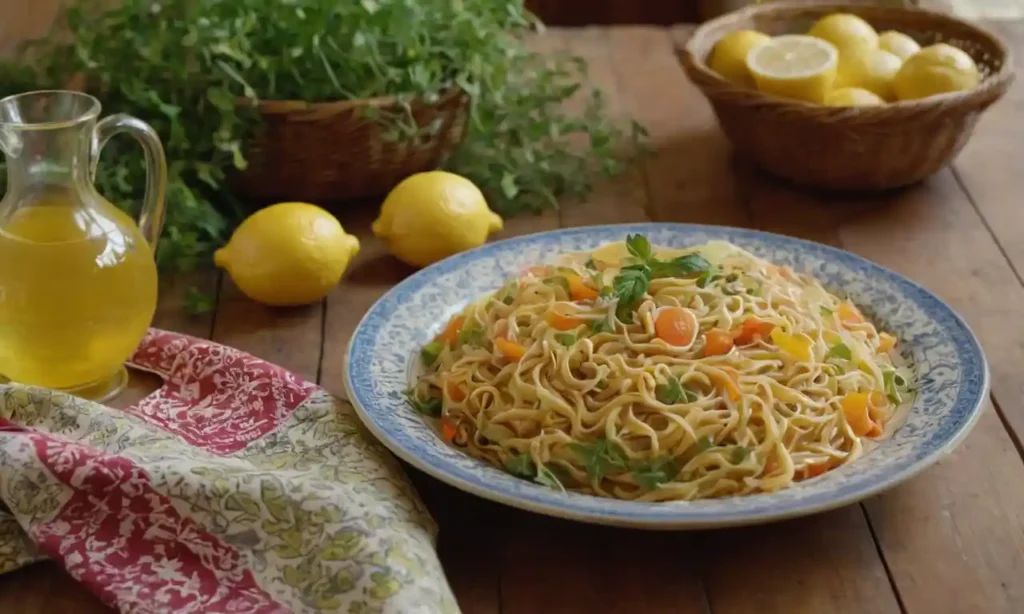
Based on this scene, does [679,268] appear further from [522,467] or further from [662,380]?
[522,467]

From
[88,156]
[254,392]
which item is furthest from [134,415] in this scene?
[88,156]

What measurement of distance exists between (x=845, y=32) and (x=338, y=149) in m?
0.72

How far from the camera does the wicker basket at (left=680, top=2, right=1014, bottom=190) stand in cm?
149

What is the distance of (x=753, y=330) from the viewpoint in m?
1.08

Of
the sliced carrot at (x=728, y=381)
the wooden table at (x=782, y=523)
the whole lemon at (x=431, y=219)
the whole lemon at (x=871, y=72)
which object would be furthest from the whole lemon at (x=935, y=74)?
the sliced carrot at (x=728, y=381)

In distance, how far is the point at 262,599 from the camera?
2.92 feet

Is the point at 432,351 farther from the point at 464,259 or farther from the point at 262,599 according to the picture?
the point at 262,599

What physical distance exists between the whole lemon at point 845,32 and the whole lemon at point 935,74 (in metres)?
0.11

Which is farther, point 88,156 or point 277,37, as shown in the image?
point 277,37

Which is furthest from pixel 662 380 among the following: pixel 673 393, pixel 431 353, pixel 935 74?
pixel 935 74

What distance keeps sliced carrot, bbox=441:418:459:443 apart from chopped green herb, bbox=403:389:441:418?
0.03m

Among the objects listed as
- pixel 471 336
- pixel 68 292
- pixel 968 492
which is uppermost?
pixel 68 292

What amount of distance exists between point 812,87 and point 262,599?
3.31ft

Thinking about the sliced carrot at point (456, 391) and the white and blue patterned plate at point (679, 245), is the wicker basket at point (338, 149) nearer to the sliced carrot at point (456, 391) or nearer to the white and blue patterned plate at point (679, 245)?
the white and blue patterned plate at point (679, 245)
